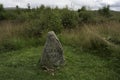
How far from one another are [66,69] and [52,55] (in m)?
0.58

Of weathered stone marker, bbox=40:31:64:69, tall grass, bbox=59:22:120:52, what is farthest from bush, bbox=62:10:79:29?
weathered stone marker, bbox=40:31:64:69

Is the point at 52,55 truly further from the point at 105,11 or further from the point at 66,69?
the point at 105,11

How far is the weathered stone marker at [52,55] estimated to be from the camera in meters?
6.55

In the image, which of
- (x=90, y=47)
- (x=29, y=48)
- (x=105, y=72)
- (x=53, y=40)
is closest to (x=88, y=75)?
(x=105, y=72)

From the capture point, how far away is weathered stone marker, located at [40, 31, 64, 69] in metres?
6.55

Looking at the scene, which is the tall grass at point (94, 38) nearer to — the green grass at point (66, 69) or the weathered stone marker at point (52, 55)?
the green grass at point (66, 69)

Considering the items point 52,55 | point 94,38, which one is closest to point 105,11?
point 94,38

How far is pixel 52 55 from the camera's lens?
6.63 metres

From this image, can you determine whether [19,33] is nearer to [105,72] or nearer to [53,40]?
[53,40]

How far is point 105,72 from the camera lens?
6.55m

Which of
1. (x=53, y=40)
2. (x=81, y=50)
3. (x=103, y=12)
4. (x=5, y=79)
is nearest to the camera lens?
(x=5, y=79)

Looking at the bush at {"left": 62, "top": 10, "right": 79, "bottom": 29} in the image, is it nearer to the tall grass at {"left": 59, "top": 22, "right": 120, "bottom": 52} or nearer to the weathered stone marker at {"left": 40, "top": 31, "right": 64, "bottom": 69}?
the tall grass at {"left": 59, "top": 22, "right": 120, "bottom": 52}

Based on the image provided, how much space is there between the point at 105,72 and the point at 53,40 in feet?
5.89

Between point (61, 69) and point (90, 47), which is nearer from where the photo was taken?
point (61, 69)
